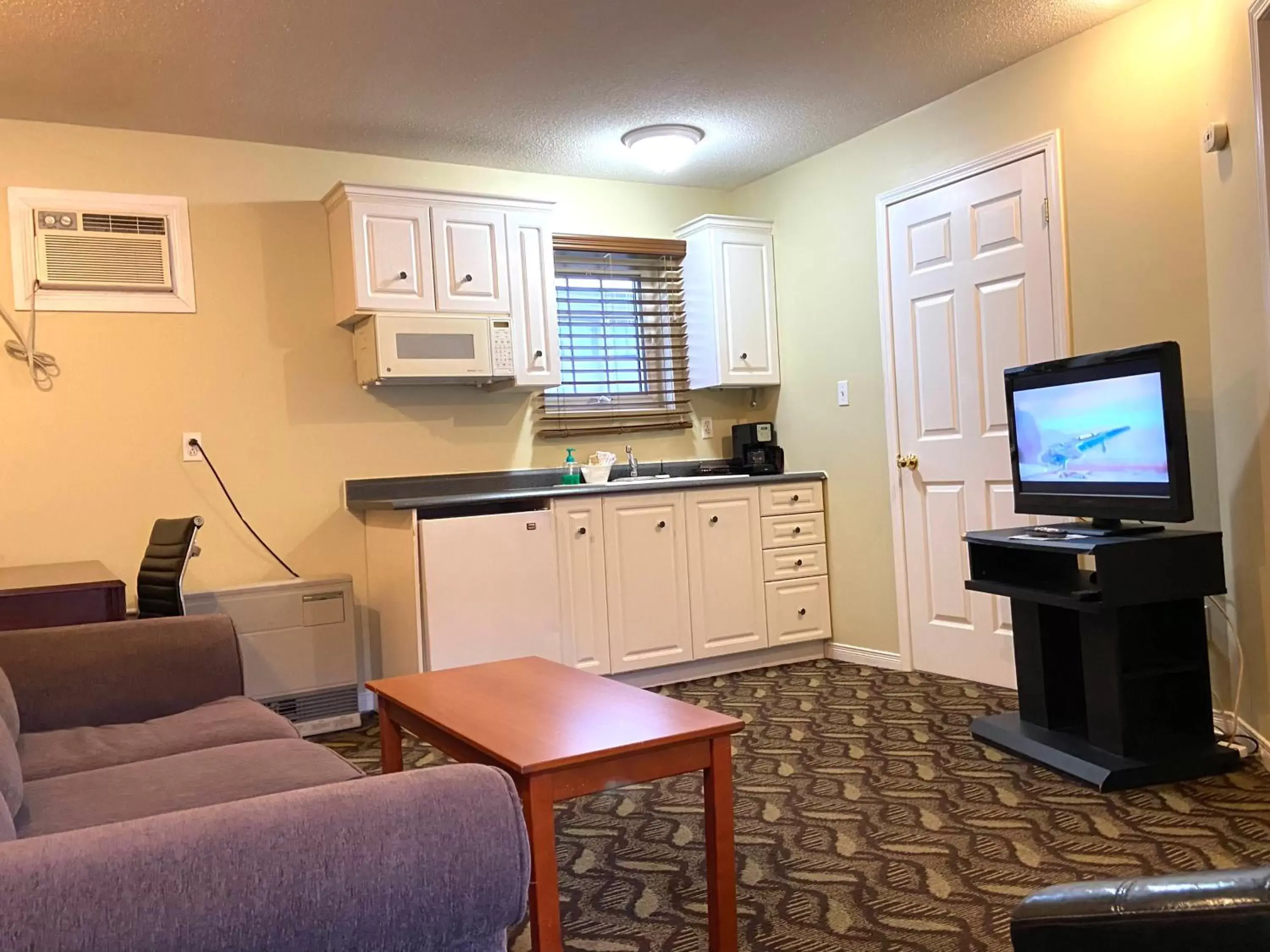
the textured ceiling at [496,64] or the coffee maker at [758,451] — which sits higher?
the textured ceiling at [496,64]

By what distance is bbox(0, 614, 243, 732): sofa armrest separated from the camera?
2404 mm

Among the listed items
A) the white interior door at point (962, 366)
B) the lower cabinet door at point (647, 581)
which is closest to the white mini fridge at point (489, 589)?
the lower cabinet door at point (647, 581)

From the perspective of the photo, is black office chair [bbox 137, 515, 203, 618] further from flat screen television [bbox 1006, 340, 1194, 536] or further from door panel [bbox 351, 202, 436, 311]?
flat screen television [bbox 1006, 340, 1194, 536]

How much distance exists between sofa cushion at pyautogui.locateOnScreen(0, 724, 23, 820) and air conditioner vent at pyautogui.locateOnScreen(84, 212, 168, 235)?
2.69 metres

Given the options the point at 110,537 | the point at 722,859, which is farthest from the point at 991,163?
the point at 110,537

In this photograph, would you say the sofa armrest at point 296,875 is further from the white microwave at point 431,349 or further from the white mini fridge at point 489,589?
the white microwave at point 431,349

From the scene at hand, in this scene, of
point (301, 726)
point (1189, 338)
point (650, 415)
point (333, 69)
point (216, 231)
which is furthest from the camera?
point (650, 415)

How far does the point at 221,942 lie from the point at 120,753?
1.50m

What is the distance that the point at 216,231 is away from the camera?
417 centimetres

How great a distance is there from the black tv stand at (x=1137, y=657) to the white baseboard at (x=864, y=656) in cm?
137

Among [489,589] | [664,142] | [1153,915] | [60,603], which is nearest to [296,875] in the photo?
[1153,915]

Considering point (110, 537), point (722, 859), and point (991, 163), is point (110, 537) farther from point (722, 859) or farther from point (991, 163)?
point (991, 163)

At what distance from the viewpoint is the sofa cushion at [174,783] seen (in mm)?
1739

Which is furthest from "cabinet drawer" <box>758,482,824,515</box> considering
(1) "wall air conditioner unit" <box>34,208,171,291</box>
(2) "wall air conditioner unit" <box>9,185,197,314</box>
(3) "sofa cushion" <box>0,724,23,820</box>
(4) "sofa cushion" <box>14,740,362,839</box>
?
(3) "sofa cushion" <box>0,724,23,820</box>
